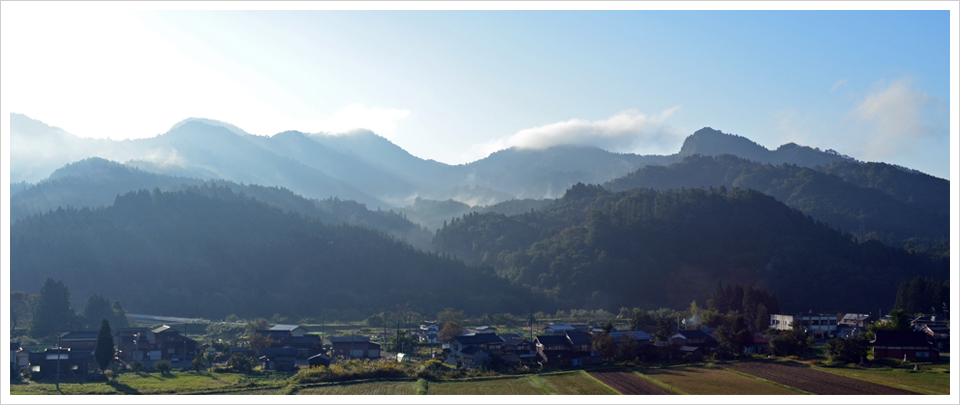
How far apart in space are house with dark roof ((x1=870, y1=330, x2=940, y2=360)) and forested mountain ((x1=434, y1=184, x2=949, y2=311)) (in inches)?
1424

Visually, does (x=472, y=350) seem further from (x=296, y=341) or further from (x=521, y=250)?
(x=521, y=250)

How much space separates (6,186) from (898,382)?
101 ft

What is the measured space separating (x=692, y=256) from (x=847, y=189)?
52747mm

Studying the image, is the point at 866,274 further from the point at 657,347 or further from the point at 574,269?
the point at 657,347

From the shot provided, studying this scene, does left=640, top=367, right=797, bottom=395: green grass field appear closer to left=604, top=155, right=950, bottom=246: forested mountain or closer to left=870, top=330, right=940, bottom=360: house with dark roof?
left=870, top=330, right=940, bottom=360: house with dark roof

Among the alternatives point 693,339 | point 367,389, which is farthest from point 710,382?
point 367,389

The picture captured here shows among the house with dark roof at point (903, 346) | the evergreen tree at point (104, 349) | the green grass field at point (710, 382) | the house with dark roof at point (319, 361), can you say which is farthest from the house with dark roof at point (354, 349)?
the house with dark roof at point (903, 346)

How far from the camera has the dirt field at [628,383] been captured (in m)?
24.9

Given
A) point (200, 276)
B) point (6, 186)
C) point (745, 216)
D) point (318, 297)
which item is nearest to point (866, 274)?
point (745, 216)

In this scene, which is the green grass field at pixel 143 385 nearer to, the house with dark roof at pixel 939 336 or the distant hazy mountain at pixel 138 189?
the house with dark roof at pixel 939 336

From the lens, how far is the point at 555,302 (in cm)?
7581

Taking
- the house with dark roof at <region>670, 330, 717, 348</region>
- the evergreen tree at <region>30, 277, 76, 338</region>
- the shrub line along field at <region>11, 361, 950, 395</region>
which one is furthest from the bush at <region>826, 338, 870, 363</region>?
the evergreen tree at <region>30, 277, 76, 338</region>

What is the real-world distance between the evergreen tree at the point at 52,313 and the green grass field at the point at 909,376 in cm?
4626

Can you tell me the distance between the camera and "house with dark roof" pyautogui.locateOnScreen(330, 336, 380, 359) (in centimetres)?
3553
